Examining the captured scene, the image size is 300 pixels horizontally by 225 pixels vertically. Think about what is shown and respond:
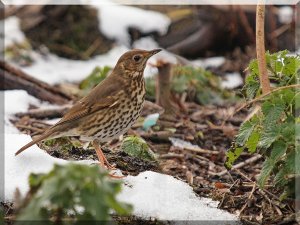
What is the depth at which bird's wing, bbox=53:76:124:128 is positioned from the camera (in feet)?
15.7

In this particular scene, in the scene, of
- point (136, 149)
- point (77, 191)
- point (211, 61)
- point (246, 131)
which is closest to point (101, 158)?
point (136, 149)

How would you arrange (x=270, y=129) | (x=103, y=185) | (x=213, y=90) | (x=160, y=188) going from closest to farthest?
(x=103, y=185) → (x=270, y=129) → (x=160, y=188) → (x=213, y=90)

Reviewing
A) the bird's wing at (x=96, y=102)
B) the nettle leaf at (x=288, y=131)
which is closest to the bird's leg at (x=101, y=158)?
the bird's wing at (x=96, y=102)

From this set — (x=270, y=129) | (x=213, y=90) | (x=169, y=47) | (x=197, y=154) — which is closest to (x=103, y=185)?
(x=270, y=129)

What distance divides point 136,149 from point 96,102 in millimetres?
443

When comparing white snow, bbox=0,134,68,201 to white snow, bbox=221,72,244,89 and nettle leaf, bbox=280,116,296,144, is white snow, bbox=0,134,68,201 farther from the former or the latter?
white snow, bbox=221,72,244,89

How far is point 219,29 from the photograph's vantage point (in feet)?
29.2

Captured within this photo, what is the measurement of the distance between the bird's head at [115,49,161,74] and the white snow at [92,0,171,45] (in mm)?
3931

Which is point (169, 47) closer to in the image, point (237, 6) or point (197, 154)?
point (237, 6)

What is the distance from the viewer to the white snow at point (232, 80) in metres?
7.85

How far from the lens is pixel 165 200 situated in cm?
409

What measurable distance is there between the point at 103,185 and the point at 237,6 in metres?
6.50

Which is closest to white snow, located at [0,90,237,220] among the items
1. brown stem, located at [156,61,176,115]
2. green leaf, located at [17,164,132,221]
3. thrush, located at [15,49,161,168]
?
thrush, located at [15,49,161,168]

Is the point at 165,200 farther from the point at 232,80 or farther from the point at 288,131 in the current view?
the point at 232,80
